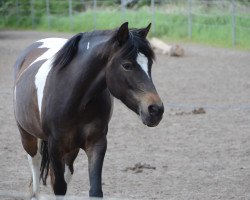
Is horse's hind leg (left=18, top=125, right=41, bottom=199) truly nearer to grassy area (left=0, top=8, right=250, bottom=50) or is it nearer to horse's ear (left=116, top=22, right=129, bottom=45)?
horse's ear (left=116, top=22, right=129, bottom=45)

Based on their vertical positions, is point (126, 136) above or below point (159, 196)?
below

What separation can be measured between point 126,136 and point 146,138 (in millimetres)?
287

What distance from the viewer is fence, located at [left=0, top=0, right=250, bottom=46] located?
75.0 ft

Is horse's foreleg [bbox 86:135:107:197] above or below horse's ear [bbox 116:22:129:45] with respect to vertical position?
below

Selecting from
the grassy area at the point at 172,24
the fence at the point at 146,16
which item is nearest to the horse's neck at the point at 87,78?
the grassy area at the point at 172,24

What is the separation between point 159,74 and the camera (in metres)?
15.9

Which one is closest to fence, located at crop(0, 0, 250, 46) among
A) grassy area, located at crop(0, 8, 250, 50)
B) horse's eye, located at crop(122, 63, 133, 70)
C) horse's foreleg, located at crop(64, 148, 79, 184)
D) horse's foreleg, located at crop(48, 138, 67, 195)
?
grassy area, located at crop(0, 8, 250, 50)

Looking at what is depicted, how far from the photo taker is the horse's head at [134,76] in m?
4.58

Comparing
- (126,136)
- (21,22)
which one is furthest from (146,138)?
(21,22)

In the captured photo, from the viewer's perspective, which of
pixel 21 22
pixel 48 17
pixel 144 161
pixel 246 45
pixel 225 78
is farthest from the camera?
pixel 21 22

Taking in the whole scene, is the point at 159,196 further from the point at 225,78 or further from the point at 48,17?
the point at 48,17

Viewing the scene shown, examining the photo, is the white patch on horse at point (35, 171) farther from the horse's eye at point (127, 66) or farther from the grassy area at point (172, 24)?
the grassy area at point (172, 24)

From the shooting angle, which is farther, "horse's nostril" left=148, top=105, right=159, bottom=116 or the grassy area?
the grassy area

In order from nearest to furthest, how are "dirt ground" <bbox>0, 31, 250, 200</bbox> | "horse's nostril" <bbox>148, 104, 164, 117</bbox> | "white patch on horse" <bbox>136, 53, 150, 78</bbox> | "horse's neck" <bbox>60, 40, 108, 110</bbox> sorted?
"horse's nostril" <bbox>148, 104, 164, 117</bbox> → "white patch on horse" <bbox>136, 53, 150, 78</bbox> → "horse's neck" <bbox>60, 40, 108, 110</bbox> → "dirt ground" <bbox>0, 31, 250, 200</bbox>
